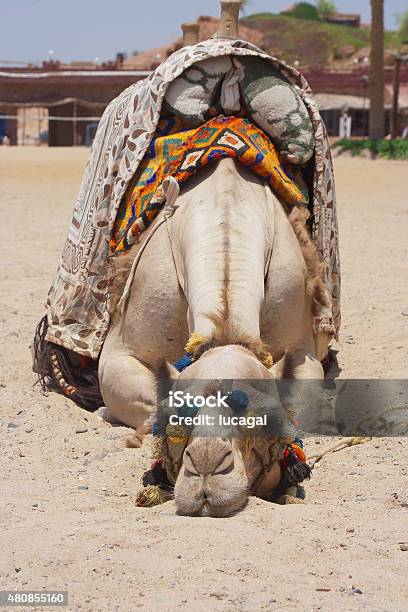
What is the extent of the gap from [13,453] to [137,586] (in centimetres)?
179

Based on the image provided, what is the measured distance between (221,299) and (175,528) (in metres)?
1.05

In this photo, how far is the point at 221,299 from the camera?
4.38 m

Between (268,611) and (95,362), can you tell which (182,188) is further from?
(268,611)

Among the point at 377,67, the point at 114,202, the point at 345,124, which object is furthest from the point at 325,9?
the point at 114,202

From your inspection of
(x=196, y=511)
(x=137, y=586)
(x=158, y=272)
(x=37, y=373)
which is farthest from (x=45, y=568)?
(x=37, y=373)

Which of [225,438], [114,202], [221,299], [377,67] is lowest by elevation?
[225,438]

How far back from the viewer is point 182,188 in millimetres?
5574

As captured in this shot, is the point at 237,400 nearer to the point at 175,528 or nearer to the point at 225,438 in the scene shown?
the point at 225,438

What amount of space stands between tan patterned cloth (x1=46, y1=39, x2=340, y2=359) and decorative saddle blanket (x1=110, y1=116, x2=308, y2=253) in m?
0.08

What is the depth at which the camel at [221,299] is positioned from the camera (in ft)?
13.6

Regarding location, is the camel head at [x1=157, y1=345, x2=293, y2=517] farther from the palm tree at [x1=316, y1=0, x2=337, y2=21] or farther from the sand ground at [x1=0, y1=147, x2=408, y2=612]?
the palm tree at [x1=316, y1=0, x2=337, y2=21]

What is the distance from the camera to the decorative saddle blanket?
5551mm

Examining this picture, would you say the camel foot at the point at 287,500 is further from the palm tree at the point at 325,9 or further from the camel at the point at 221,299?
the palm tree at the point at 325,9

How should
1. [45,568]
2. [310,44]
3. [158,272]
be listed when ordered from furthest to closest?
[310,44]
[158,272]
[45,568]
